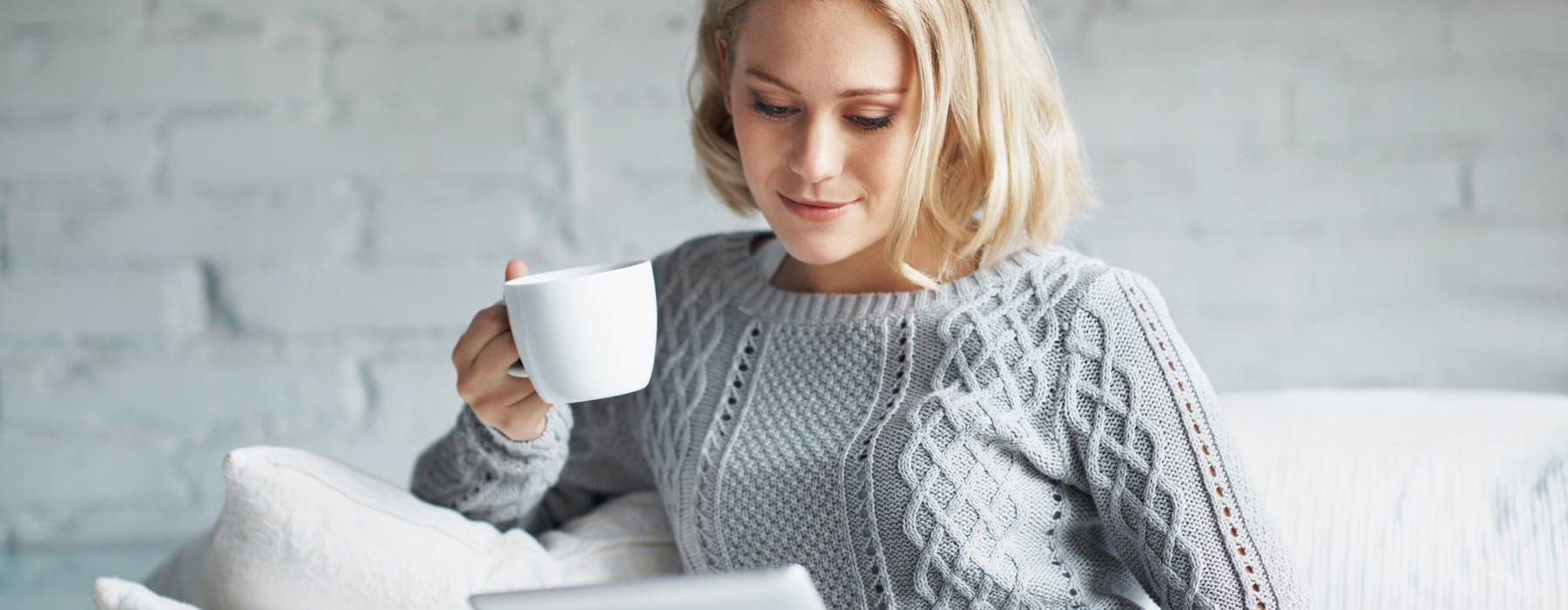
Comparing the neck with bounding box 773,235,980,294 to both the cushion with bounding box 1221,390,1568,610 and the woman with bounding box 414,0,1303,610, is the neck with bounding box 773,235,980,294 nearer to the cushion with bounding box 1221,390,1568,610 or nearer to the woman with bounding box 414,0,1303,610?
the woman with bounding box 414,0,1303,610

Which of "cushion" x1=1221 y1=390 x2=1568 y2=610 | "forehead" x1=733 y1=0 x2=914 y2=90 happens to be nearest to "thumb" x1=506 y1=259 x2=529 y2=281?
"forehead" x1=733 y1=0 x2=914 y2=90

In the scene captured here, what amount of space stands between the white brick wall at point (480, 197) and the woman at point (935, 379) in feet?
1.66

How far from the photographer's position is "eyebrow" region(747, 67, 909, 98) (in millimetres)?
791

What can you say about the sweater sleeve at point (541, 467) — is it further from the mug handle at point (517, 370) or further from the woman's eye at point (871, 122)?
the woman's eye at point (871, 122)

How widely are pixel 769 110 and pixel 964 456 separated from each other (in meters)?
0.28

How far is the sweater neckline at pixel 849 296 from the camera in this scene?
2.91ft

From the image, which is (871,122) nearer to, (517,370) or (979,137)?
(979,137)

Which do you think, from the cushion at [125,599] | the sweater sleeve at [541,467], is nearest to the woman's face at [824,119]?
the sweater sleeve at [541,467]

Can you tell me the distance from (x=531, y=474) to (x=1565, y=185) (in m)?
1.20

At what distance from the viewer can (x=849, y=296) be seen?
0.92 m

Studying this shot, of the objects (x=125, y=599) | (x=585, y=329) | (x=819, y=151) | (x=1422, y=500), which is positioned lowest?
(x=125, y=599)

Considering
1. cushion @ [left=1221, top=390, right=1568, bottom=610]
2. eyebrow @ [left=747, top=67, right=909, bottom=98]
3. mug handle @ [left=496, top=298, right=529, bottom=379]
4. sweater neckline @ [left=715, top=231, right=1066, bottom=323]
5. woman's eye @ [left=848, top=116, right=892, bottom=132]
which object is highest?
eyebrow @ [left=747, top=67, right=909, bottom=98]

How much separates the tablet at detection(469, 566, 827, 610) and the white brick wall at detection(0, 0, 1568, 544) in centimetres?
100

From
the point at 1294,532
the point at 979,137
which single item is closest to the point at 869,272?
the point at 979,137
